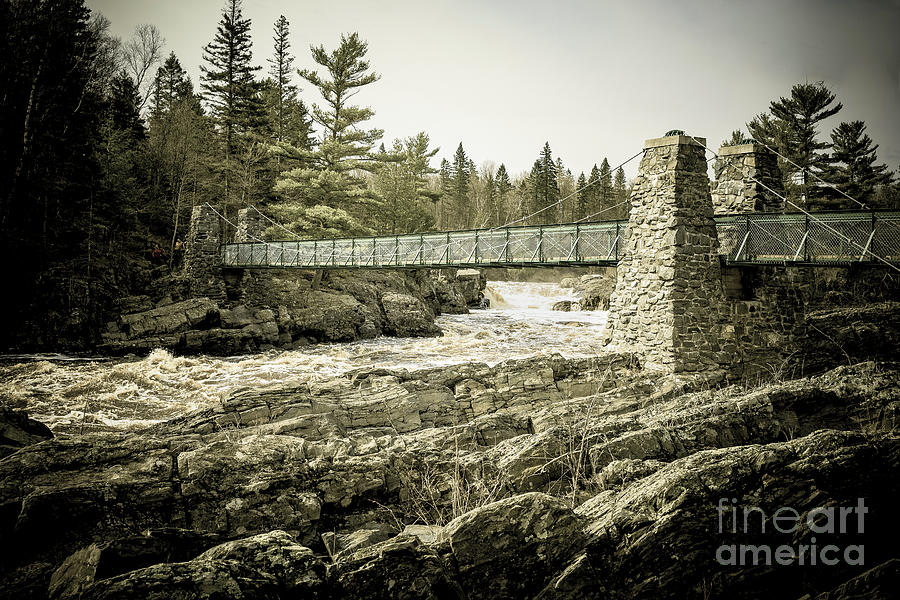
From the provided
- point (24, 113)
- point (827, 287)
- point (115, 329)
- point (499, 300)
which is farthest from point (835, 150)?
point (24, 113)

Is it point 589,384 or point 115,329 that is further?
point 115,329

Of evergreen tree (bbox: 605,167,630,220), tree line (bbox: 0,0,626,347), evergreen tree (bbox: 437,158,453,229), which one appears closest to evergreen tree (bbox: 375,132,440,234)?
A: tree line (bbox: 0,0,626,347)

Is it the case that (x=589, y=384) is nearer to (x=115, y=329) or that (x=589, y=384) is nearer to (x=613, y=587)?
(x=613, y=587)

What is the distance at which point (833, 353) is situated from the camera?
938 centimetres

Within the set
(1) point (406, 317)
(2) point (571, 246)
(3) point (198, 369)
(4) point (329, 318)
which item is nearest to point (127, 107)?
(4) point (329, 318)

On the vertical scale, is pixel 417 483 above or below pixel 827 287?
below

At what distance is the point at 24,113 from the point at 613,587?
64.5 ft

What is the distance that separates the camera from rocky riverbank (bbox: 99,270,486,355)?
14570 millimetres

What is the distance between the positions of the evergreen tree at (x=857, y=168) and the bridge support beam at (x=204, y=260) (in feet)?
90.4

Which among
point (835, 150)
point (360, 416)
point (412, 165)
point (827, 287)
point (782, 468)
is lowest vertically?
point (360, 416)

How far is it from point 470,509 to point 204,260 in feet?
64.2

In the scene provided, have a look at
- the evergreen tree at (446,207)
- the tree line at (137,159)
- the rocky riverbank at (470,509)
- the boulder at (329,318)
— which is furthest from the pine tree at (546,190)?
the rocky riverbank at (470,509)

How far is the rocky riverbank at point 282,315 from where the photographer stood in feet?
47.8

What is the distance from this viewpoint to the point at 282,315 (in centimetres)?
1762
